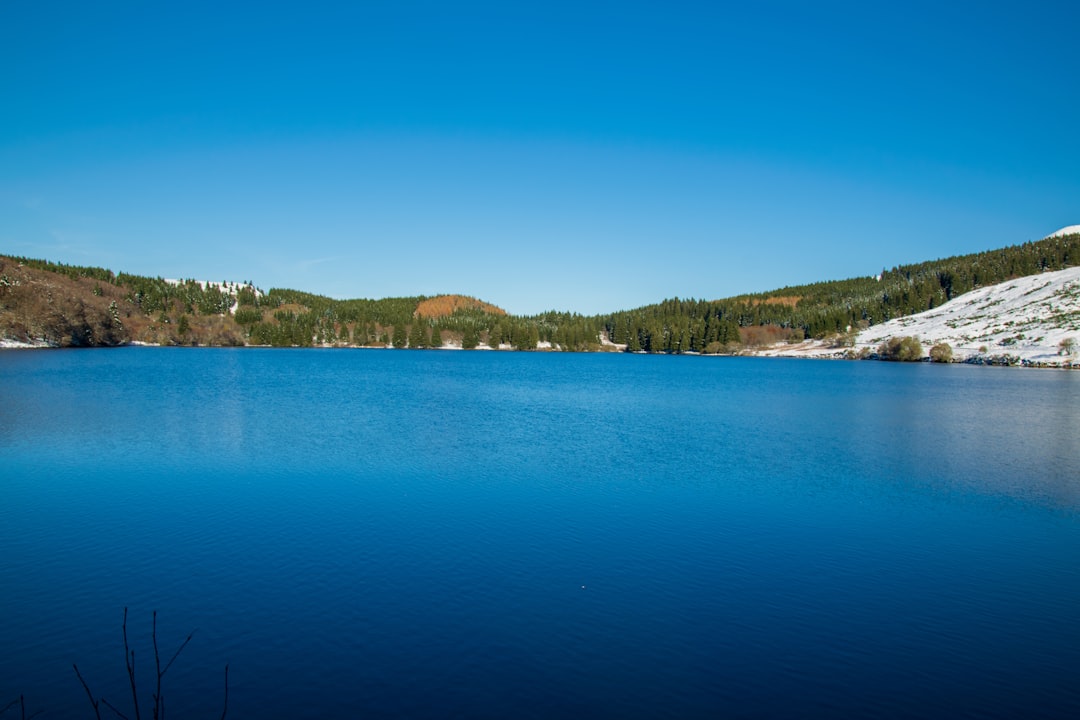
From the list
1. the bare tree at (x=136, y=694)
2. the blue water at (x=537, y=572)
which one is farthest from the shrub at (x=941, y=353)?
the bare tree at (x=136, y=694)

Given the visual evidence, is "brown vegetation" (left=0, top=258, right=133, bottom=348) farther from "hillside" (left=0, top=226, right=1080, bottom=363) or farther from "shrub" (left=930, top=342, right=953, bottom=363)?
"shrub" (left=930, top=342, right=953, bottom=363)

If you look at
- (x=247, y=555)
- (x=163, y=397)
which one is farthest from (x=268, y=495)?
(x=163, y=397)

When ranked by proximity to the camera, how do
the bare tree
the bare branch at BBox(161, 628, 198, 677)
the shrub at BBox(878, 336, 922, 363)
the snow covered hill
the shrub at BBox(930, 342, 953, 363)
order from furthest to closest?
1. the shrub at BBox(878, 336, 922, 363)
2. the shrub at BBox(930, 342, 953, 363)
3. the snow covered hill
4. the bare branch at BBox(161, 628, 198, 677)
5. the bare tree

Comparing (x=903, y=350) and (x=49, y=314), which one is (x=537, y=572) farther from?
(x=903, y=350)

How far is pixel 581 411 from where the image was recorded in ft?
132

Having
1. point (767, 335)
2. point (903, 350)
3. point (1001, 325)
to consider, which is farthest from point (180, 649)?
point (767, 335)

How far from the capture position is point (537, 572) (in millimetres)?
12820

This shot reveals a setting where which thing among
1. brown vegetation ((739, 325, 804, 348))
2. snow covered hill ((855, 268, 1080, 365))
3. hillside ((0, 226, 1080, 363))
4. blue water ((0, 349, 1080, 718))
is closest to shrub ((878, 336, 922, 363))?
snow covered hill ((855, 268, 1080, 365))

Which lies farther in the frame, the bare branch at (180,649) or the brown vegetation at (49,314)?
the brown vegetation at (49,314)

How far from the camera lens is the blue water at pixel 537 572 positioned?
8.62 meters

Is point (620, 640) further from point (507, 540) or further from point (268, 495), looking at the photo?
point (268, 495)

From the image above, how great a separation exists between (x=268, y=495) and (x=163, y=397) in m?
28.2

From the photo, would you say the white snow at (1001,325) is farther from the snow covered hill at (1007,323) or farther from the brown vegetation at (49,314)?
the brown vegetation at (49,314)

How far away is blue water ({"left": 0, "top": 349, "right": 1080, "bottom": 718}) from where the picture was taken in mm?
8625
